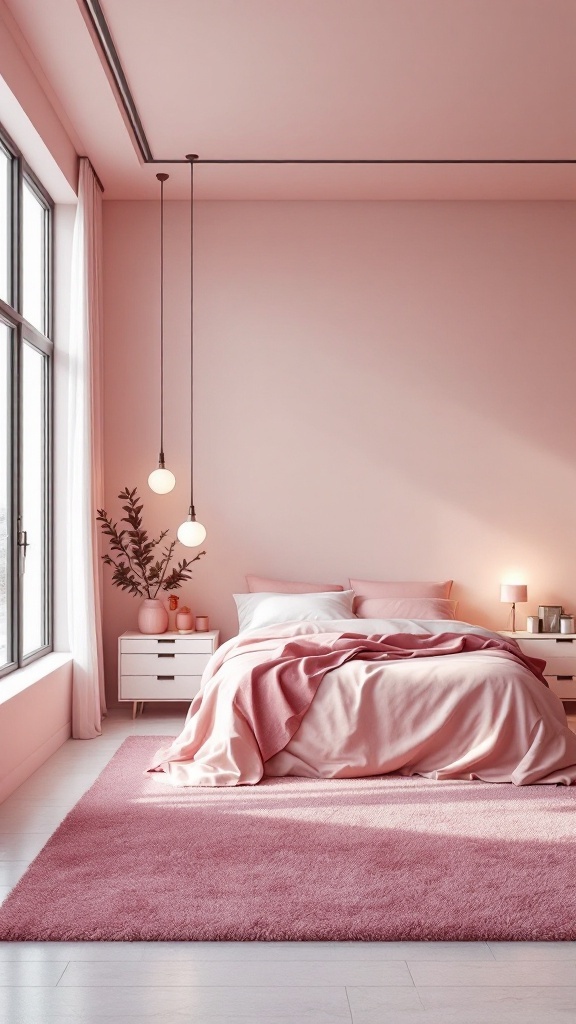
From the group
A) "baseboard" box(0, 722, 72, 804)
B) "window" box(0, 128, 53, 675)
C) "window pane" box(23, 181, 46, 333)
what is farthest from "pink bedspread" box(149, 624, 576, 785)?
"window pane" box(23, 181, 46, 333)

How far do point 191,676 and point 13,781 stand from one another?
5.55ft

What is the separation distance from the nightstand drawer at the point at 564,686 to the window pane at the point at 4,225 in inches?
149

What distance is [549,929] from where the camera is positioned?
2.57m

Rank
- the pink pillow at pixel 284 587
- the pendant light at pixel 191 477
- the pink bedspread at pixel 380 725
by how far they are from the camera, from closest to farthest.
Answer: the pink bedspread at pixel 380 725
the pendant light at pixel 191 477
the pink pillow at pixel 284 587

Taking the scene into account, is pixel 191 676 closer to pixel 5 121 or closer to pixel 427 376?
pixel 427 376

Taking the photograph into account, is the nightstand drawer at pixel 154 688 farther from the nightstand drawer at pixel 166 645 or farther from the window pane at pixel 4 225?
the window pane at pixel 4 225

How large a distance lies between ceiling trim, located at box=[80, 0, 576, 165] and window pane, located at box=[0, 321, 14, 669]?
131cm

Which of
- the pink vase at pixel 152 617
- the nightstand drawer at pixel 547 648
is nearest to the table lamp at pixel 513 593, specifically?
the nightstand drawer at pixel 547 648

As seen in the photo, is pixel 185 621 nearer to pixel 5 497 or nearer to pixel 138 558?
pixel 138 558

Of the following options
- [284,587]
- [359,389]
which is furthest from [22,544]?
[359,389]

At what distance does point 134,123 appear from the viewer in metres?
4.98

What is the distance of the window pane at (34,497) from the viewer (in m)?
4.86

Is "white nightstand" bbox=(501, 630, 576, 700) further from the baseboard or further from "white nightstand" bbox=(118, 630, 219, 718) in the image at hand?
the baseboard

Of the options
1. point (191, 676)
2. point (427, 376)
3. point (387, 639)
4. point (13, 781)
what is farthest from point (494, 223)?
point (13, 781)
